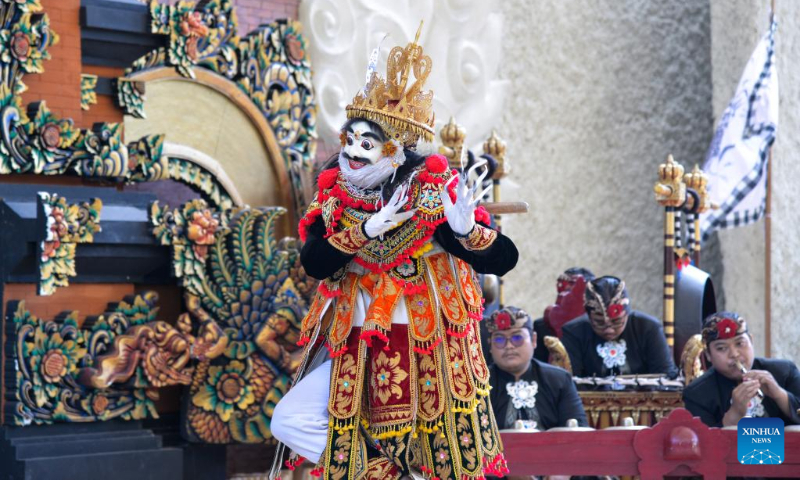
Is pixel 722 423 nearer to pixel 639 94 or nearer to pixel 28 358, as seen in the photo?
pixel 28 358

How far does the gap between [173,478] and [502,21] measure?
457 cm

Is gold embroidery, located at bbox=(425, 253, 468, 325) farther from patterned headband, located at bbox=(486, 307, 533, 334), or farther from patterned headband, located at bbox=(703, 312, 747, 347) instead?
patterned headband, located at bbox=(703, 312, 747, 347)

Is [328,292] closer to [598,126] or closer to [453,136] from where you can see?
[453,136]

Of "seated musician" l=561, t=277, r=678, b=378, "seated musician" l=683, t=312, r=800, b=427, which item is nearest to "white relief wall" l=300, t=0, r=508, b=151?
"seated musician" l=561, t=277, r=678, b=378

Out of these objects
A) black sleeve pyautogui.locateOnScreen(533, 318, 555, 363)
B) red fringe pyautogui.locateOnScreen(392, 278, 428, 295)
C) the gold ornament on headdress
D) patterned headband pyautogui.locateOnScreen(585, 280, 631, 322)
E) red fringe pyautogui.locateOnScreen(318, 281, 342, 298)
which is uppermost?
the gold ornament on headdress

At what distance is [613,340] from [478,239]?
2725 mm

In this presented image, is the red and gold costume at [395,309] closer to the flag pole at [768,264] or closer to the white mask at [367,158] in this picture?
the white mask at [367,158]

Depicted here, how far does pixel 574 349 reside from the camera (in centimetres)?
675

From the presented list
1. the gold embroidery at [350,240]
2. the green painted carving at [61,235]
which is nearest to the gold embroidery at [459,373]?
the gold embroidery at [350,240]

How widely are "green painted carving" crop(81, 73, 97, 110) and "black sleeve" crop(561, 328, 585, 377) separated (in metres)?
2.53

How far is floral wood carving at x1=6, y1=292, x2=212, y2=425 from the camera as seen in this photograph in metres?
5.70

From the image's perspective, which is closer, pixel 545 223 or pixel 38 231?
pixel 38 231

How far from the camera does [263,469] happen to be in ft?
23.5

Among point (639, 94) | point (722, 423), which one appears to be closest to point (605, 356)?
point (722, 423)
